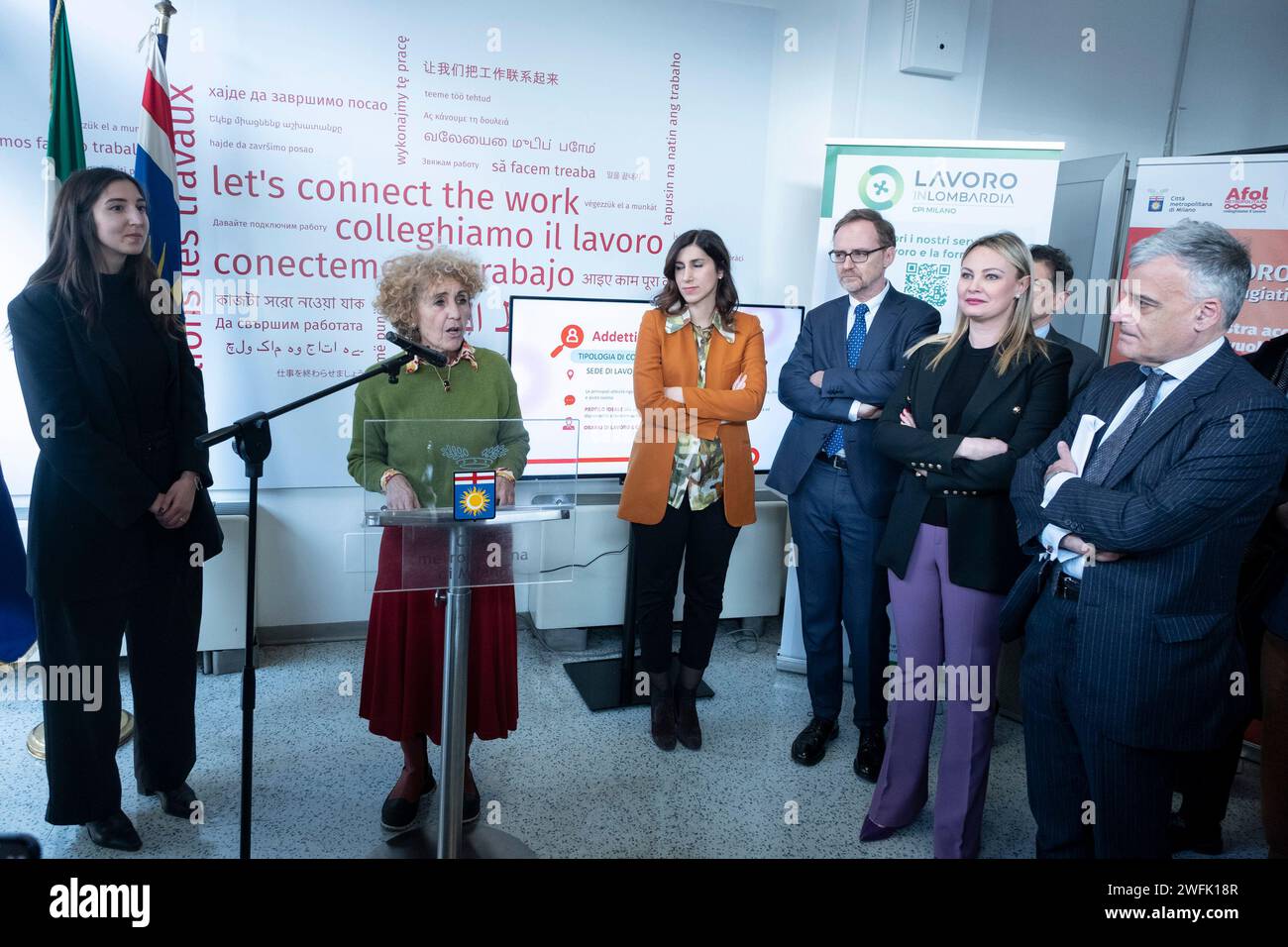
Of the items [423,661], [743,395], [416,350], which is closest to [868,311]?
[743,395]

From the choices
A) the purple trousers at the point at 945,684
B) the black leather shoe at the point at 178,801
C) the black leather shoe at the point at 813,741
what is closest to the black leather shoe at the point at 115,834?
the black leather shoe at the point at 178,801

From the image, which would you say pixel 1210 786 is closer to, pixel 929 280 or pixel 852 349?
pixel 852 349

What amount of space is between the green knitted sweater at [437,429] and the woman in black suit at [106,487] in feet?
1.91

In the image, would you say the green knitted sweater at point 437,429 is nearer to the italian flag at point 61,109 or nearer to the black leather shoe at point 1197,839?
the italian flag at point 61,109

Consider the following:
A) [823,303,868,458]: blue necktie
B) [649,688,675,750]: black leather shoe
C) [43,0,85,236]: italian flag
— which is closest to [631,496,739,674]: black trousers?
[649,688,675,750]: black leather shoe

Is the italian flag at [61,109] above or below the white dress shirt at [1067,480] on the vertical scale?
above

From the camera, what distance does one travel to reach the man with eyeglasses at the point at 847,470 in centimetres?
291

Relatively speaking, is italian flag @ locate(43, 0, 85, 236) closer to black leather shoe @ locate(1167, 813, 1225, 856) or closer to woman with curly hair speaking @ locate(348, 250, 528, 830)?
woman with curly hair speaking @ locate(348, 250, 528, 830)

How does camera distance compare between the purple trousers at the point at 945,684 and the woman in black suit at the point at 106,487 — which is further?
the purple trousers at the point at 945,684

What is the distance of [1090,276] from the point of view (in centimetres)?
473

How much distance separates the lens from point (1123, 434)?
1956 mm

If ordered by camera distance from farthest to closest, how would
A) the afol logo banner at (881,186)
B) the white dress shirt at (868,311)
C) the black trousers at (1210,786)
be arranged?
1. the afol logo banner at (881,186)
2. the white dress shirt at (868,311)
3. the black trousers at (1210,786)

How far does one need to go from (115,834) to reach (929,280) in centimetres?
356
